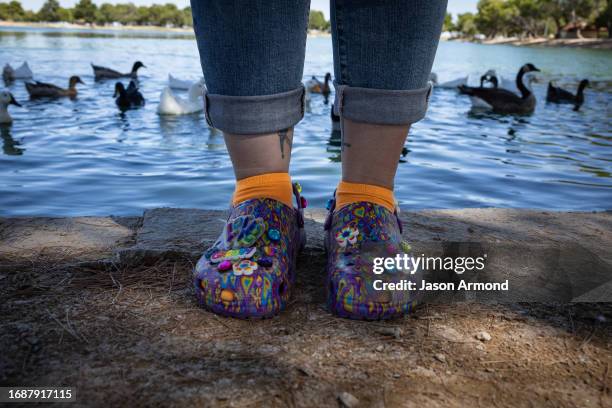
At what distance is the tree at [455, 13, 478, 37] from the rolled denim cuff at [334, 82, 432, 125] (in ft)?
291

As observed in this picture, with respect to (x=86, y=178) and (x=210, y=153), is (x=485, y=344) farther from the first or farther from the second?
(x=210, y=153)

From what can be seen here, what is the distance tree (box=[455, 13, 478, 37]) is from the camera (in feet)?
280

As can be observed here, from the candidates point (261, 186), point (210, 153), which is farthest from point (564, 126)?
point (261, 186)

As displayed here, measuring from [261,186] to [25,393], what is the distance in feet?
2.52

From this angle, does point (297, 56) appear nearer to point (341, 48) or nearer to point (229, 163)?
point (341, 48)

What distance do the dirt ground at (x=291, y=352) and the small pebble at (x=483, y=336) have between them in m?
0.01

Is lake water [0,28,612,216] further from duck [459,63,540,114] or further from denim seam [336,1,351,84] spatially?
denim seam [336,1,351,84]

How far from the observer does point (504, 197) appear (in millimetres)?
3785

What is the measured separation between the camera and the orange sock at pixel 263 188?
1.51 meters

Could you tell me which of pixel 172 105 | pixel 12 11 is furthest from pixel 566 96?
pixel 12 11

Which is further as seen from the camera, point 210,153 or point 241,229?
point 210,153

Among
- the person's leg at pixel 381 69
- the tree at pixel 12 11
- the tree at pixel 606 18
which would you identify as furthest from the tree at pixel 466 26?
the person's leg at pixel 381 69

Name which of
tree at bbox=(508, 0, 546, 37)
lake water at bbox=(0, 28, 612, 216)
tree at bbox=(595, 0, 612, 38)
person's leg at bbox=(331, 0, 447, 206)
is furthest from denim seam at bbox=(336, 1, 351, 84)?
tree at bbox=(508, 0, 546, 37)

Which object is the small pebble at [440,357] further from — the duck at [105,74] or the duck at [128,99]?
the duck at [105,74]
